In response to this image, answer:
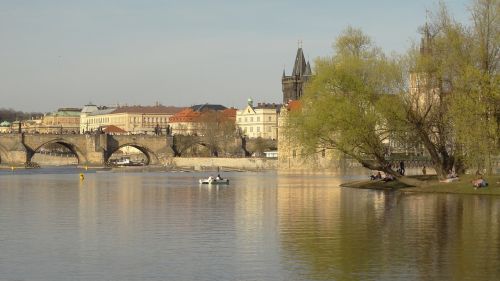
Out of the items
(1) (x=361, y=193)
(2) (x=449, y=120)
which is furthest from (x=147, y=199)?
A: (2) (x=449, y=120)

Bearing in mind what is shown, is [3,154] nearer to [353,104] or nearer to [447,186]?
[353,104]

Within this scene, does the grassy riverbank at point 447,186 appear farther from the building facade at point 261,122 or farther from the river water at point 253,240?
the building facade at point 261,122

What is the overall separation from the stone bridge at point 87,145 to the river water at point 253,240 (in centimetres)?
9530

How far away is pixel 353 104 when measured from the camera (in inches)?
2360

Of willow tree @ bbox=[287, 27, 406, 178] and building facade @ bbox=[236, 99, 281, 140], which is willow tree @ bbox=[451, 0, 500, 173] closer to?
willow tree @ bbox=[287, 27, 406, 178]

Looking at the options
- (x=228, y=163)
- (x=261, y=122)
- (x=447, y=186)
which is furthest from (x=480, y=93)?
(x=261, y=122)

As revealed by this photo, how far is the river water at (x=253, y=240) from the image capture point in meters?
23.8

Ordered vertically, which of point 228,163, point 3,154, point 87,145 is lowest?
point 228,163

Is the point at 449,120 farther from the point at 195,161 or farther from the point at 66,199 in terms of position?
the point at 195,161

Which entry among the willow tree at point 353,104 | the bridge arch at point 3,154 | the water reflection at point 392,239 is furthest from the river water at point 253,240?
the bridge arch at point 3,154

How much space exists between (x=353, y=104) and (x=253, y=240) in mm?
30711

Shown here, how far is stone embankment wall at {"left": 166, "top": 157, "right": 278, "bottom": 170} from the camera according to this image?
456ft

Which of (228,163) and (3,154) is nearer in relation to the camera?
(228,163)

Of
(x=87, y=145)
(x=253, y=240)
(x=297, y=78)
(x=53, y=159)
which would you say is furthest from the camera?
(x=297, y=78)
